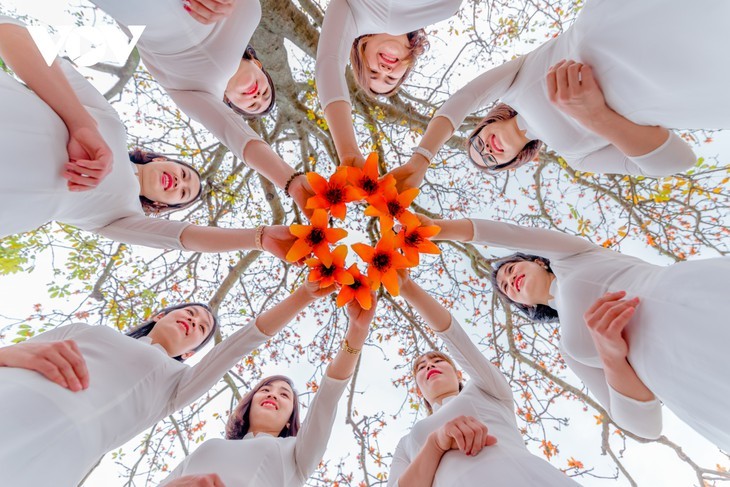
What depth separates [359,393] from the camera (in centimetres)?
528

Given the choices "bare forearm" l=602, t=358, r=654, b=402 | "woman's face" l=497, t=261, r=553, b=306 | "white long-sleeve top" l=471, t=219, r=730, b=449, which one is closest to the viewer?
"white long-sleeve top" l=471, t=219, r=730, b=449

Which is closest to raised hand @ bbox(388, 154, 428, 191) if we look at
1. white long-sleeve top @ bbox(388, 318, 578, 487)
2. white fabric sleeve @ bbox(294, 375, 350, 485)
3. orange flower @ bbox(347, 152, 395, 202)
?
orange flower @ bbox(347, 152, 395, 202)

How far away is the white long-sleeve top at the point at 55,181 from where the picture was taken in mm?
1818

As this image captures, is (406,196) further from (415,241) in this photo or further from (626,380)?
(626,380)

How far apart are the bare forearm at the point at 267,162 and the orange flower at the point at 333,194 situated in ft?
1.83

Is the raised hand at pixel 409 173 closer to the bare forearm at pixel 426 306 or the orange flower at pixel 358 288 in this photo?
the orange flower at pixel 358 288

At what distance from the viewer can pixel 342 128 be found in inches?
103

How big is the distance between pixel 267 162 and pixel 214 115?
1.80ft

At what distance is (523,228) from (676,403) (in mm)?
1589

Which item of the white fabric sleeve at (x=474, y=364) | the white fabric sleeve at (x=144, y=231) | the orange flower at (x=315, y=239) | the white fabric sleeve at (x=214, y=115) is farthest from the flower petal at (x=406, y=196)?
the white fabric sleeve at (x=144, y=231)

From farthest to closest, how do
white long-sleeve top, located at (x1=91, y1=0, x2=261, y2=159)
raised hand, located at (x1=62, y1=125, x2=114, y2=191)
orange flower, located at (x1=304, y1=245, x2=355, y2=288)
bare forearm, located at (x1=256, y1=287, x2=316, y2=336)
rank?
bare forearm, located at (x1=256, y1=287, x2=316, y2=336)
white long-sleeve top, located at (x1=91, y1=0, x2=261, y2=159)
orange flower, located at (x1=304, y1=245, x2=355, y2=288)
raised hand, located at (x1=62, y1=125, x2=114, y2=191)

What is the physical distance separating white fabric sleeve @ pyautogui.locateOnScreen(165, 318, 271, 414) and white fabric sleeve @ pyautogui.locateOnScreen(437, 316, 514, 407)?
1.68m

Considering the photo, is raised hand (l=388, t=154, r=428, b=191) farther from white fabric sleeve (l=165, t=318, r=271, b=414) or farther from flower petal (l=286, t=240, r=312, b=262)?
white fabric sleeve (l=165, t=318, r=271, b=414)

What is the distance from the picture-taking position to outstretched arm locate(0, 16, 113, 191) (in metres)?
1.87
